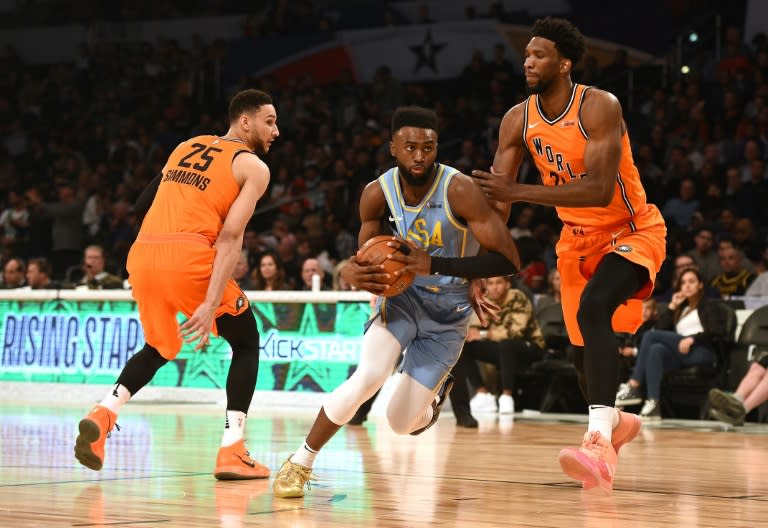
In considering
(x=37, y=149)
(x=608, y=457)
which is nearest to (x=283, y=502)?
(x=608, y=457)

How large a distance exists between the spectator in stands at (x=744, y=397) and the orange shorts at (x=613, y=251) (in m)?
3.93

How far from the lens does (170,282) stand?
18.9 feet

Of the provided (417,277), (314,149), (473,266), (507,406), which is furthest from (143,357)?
(314,149)

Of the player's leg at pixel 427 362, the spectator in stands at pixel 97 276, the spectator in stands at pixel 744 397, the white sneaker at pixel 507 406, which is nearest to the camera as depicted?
the player's leg at pixel 427 362

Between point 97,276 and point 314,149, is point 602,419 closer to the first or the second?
point 97,276

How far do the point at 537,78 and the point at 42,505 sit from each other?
8.89ft

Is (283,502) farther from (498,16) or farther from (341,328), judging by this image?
(498,16)

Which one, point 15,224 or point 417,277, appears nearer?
point 417,277

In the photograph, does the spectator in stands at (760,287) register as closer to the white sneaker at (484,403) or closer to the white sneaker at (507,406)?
the white sneaker at (507,406)

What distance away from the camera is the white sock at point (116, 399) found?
19.2ft

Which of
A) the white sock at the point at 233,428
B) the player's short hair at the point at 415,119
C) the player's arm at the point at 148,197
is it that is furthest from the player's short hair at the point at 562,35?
the white sock at the point at 233,428

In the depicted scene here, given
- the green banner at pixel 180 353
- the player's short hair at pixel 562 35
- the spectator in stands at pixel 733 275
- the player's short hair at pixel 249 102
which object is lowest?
the green banner at pixel 180 353

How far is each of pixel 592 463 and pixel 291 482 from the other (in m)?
1.20

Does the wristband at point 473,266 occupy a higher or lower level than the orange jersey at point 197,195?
lower
